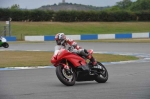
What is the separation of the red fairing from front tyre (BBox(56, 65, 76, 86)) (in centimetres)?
17

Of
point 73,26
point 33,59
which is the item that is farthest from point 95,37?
point 33,59

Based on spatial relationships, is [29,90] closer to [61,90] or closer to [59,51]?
[61,90]

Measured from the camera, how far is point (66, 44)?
28.4 feet

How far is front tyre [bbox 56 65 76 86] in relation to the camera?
27.4 feet

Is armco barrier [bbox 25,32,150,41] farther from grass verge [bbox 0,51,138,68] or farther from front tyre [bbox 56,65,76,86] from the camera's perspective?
front tyre [bbox 56,65,76,86]

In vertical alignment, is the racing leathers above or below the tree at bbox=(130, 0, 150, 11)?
below

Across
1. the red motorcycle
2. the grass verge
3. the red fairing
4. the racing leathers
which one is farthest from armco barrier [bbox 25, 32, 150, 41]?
the red fairing

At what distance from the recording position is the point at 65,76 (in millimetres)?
8469

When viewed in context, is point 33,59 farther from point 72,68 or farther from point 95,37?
point 95,37

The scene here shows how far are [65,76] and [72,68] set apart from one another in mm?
308

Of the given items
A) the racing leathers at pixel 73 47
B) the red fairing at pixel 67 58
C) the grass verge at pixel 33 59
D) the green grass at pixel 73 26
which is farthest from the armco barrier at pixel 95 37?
the red fairing at pixel 67 58

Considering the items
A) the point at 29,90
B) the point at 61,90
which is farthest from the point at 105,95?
the point at 29,90

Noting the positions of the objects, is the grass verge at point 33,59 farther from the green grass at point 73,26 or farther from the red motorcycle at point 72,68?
the red motorcycle at point 72,68

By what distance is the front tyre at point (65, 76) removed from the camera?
835 cm
